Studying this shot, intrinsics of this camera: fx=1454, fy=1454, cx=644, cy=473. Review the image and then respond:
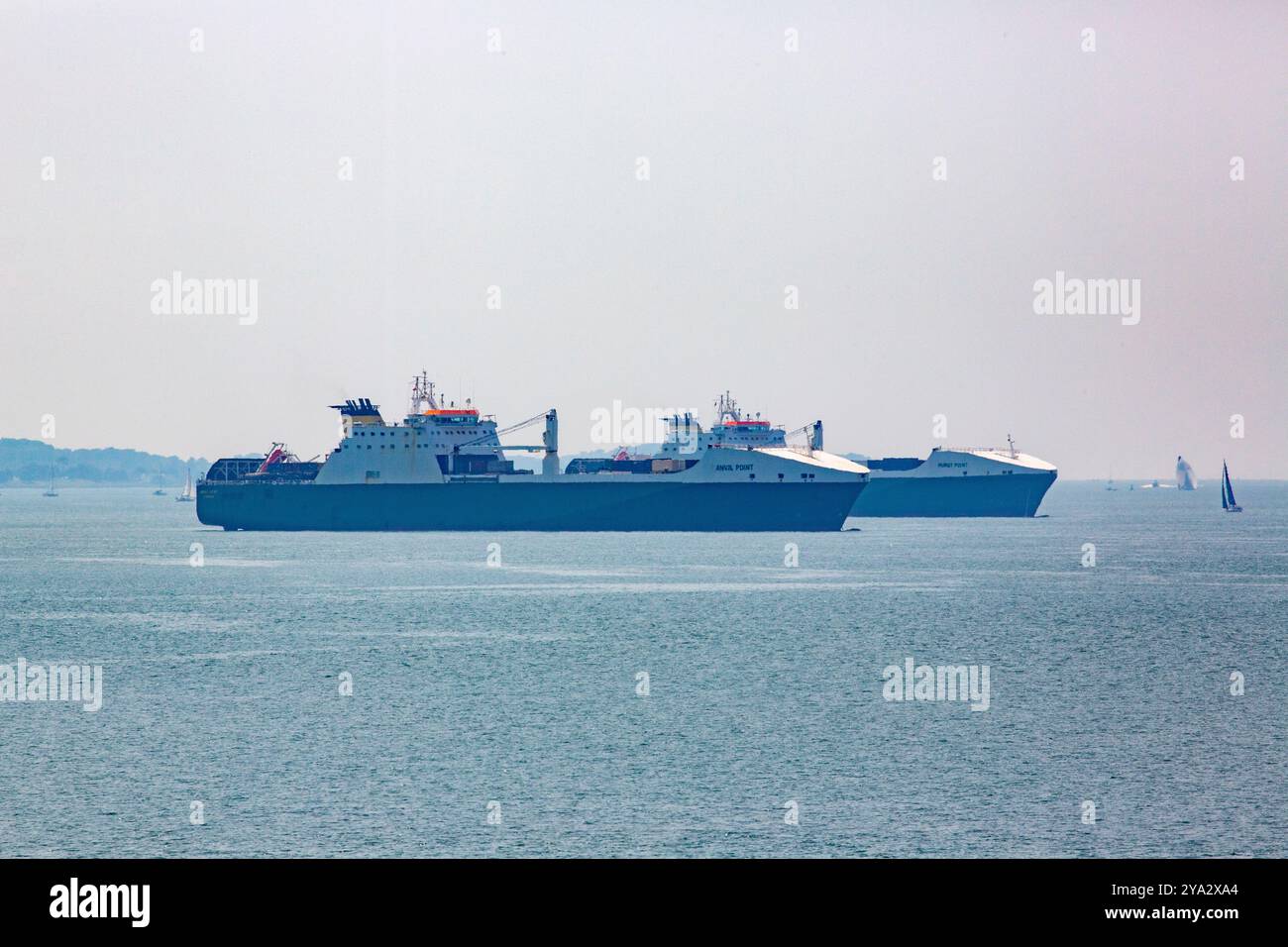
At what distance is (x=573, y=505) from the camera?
302 ft

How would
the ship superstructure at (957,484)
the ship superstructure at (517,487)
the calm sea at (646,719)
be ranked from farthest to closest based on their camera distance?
1. the ship superstructure at (957,484)
2. the ship superstructure at (517,487)
3. the calm sea at (646,719)

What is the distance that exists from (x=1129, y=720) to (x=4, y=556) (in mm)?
78608

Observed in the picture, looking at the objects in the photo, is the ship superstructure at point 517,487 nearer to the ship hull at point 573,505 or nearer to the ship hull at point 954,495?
the ship hull at point 573,505

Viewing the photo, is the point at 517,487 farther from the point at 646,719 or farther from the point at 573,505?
the point at 646,719

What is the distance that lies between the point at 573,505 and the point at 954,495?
49.8 metres

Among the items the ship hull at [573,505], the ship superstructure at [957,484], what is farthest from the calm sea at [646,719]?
the ship superstructure at [957,484]

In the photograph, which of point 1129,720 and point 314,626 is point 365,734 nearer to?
point 1129,720

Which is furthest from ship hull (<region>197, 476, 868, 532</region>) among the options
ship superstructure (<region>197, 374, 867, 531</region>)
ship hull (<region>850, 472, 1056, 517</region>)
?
ship hull (<region>850, 472, 1056, 517</region>)

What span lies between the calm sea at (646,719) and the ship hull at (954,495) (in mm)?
63418

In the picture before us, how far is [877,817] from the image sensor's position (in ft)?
68.3

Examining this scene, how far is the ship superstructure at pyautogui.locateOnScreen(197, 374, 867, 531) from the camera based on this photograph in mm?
90312

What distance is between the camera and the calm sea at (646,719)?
20312 millimetres
